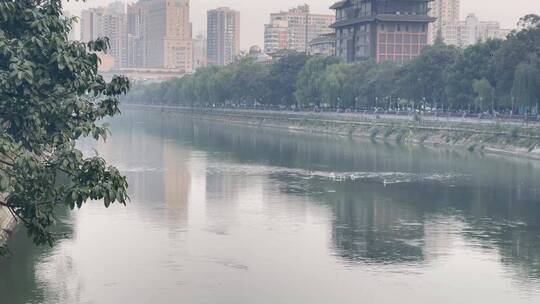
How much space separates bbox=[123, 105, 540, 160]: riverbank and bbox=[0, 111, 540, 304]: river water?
10.0 m

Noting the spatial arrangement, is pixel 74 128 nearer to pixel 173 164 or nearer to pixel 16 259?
pixel 16 259

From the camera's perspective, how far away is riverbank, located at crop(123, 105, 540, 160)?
281 feet

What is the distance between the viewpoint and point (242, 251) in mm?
38656

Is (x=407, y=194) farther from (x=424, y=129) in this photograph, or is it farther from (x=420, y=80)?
(x=420, y=80)

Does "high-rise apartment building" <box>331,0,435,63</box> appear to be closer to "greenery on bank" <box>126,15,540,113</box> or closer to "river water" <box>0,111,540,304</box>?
"greenery on bank" <box>126,15,540,113</box>

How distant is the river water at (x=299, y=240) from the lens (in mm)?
32062

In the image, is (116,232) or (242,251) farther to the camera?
(116,232)

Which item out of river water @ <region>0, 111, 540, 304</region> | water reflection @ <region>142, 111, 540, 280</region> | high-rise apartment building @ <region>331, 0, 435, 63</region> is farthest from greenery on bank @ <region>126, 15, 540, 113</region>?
river water @ <region>0, 111, 540, 304</region>

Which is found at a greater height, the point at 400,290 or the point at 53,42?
the point at 53,42

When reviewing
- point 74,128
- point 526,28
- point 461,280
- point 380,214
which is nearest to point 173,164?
point 380,214

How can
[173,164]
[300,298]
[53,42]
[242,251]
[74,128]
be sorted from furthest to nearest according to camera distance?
[173,164] → [242,251] → [300,298] → [74,128] → [53,42]

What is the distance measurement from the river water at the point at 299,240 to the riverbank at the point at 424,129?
32.8ft

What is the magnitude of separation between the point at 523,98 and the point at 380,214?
143ft

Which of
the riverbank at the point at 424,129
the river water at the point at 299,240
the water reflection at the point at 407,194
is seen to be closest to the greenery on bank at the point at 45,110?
the river water at the point at 299,240
